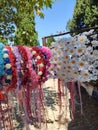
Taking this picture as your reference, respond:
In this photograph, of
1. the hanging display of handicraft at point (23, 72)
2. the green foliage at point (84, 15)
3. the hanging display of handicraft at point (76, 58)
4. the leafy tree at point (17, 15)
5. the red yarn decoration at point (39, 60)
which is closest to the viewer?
the hanging display of handicraft at point (23, 72)

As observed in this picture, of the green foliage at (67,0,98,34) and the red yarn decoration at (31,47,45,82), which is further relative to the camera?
the green foliage at (67,0,98,34)

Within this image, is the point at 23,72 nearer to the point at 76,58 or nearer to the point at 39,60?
the point at 39,60

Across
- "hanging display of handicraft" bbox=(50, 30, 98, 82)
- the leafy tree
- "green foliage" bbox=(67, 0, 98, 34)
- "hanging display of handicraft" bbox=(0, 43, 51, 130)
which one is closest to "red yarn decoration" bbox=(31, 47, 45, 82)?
"hanging display of handicraft" bbox=(0, 43, 51, 130)

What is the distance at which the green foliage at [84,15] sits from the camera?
2430 centimetres

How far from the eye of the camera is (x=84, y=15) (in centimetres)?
2519

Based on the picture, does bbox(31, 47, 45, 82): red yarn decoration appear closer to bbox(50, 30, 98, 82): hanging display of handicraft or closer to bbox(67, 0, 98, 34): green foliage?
bbox(50, 30, 98, 82): hanging display of handicraft

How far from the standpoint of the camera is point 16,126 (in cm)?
647

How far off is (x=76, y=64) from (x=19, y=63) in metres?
0.56

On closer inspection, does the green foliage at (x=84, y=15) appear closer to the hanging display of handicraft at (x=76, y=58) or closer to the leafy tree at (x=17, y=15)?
the leafy tree at (x=17, y=15)

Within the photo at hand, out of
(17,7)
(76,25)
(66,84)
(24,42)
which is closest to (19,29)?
(24,42)

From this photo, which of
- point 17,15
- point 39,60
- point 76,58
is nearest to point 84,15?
point 17,15

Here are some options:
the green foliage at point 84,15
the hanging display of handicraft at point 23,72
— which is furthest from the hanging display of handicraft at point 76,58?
the green foliage at point 84,15

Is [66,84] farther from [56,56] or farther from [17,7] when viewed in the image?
[17,7]

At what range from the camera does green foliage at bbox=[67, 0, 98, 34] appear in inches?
957
